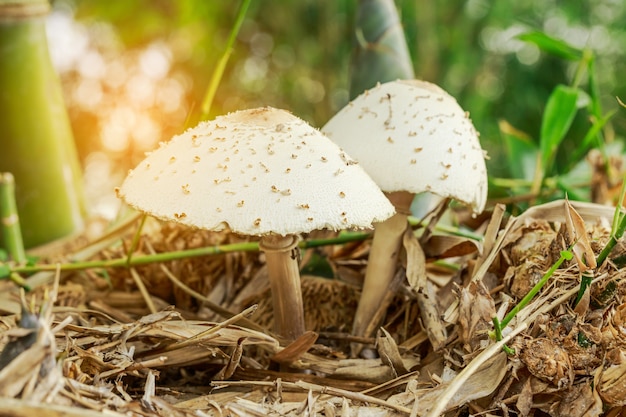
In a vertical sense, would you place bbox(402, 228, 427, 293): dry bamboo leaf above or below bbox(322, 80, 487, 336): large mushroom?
below

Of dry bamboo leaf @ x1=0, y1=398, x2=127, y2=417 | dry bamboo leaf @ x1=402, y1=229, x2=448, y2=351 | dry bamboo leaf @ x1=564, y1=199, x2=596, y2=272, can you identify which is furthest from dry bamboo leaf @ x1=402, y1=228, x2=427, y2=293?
dry bamboo leaf @ x1=0, y1=398, x2=127, y2=417

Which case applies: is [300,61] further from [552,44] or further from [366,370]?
[366,370]

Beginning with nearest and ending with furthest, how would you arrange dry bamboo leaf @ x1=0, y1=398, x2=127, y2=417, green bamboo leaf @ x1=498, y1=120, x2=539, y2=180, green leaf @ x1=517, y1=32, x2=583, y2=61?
dry bamboo leaf @ x1=0, y1=398, x2=127, y2=417, green leaf @ x1=517, y1=32, x2=583, y2=61, green bamboo leaf @ x1=498, y1=120, x2=539, y2=180

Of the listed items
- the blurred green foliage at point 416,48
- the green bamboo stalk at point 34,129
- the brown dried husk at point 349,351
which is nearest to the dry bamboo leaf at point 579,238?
the brown dried husk at point 349,351

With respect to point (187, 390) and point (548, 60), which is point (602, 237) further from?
point (548, 60)

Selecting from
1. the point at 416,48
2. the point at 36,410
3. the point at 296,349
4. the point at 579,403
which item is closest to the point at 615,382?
the point at 579,403

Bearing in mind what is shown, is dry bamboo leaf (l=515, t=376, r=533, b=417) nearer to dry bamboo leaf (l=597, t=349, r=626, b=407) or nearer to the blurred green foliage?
dry bamboo leaf (l=597, t=349, r=626, b=407)

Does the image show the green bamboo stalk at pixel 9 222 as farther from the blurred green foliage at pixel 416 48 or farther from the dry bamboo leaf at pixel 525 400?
the blurred green foliage at pixel 416 48

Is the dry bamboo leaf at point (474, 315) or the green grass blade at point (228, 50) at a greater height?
the green grass blade at point (228, 50)
